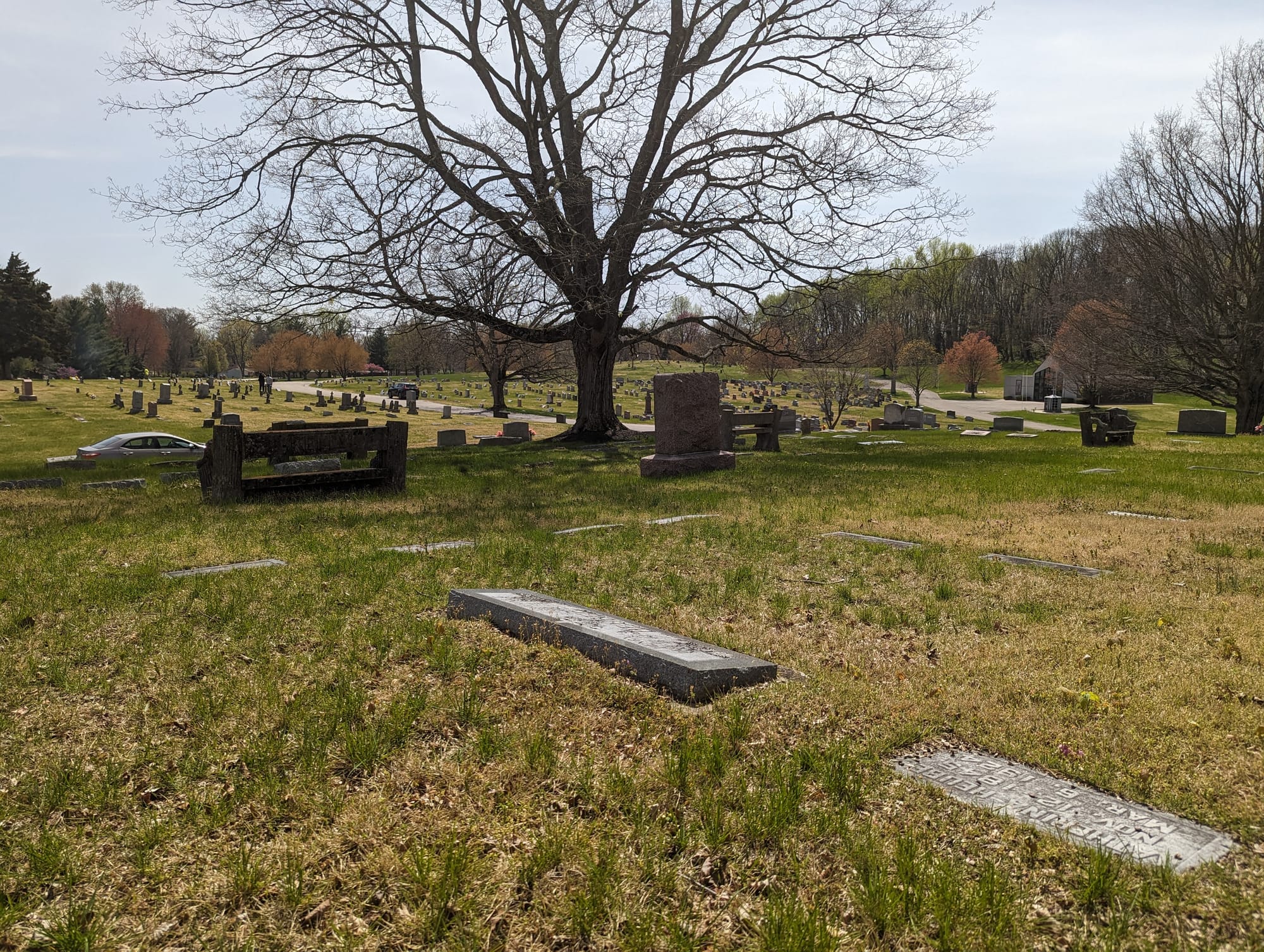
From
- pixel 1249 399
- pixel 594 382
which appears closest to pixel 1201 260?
pixel 1249 399

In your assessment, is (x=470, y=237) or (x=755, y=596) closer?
(x=755, y=596)

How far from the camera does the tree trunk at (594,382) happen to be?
21531 mm

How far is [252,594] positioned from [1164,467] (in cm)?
1424

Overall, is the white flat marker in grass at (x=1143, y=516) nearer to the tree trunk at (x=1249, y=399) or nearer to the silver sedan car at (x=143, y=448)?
the silver sedan car at (x=143, y=448)

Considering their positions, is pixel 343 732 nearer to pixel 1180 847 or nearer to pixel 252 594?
pixel 252 594

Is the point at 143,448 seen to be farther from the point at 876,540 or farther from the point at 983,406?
the point at 983,406

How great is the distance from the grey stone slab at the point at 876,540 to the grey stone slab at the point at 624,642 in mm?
3578

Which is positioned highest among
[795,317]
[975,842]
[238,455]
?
[795,317]

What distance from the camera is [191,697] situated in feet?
12.5

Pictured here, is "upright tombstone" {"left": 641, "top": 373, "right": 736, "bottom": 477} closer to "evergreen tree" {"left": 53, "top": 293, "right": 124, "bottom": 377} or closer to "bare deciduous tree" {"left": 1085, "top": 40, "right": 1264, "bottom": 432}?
"bare deciduous tree" {"left": 1085, "top": 40, "right": 1264, "bottom": 432}

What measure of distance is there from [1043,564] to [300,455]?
8604 millimetres

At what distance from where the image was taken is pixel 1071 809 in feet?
9.36

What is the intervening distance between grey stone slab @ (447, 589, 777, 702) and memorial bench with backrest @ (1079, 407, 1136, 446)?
19107 mm

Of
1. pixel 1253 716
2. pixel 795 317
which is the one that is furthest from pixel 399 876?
pixel 795 317
